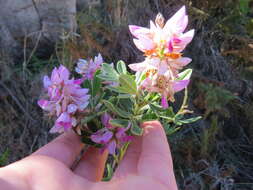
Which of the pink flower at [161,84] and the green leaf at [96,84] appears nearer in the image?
the pink flower at [161,84]

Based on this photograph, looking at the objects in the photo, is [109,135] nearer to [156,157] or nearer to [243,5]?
[156,157]

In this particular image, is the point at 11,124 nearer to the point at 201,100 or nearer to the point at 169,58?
the point at 201,100

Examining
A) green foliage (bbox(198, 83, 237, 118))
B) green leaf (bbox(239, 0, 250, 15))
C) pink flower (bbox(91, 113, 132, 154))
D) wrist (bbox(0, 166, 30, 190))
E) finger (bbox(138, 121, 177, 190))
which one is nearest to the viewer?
wrist (bbox(0, 166, 30, 190))

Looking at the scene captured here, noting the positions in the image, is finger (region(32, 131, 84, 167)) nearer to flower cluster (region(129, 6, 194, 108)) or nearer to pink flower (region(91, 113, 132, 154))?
pink flower (region(91, 113, 132, 154))

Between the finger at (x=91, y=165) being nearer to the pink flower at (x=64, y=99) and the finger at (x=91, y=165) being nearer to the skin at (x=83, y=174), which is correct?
the skin at (x=83, y=174)

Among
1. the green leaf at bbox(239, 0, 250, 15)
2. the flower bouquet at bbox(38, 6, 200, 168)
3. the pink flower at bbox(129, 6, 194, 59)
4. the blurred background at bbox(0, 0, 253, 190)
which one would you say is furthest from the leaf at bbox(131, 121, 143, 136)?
the green leaf at bbox(239, 0, 250, 15)

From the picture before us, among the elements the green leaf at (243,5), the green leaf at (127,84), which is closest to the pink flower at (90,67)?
the green leaf at (127,84)

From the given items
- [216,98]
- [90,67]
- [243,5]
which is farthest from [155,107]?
[243,5]

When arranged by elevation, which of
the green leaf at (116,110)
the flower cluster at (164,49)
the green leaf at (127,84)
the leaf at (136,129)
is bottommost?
the leaf at (136,129)
